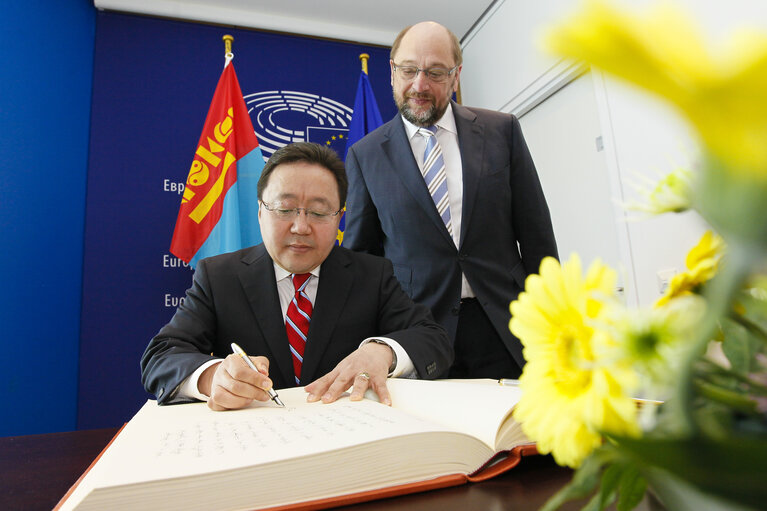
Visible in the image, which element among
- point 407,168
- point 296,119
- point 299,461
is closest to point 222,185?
point 296,119

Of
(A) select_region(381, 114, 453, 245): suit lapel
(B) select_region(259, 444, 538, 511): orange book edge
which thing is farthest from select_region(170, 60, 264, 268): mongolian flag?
(B) select_region(259, 444, 538, 511): orange book edge

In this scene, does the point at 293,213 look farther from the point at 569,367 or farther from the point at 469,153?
the point at 569,367

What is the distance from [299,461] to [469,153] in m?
1.52

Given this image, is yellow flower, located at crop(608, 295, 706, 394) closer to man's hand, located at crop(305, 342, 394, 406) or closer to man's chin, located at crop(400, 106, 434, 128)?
man's hand, located at crop(305, 342, 394, 406)

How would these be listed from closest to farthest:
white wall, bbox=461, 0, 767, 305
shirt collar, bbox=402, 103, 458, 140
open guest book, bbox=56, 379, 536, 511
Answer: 1. open guest book, bbox=56, 379, 536, 511
2. shirt collar, bbox=402, 103, 458, 140
3. white wall, bbox=461, 0, 767, 305

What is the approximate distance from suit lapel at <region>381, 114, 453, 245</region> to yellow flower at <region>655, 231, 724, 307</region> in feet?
5.01

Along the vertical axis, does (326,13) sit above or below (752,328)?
above

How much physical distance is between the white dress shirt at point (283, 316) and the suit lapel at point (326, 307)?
0.04 m

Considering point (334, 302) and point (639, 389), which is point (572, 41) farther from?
point (334, 302)

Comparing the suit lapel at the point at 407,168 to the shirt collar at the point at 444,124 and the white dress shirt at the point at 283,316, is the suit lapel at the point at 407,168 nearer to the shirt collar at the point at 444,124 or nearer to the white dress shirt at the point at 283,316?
the shirt collar at the point at 444,124

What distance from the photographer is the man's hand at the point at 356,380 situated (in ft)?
3.19

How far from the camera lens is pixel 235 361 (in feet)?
3.16

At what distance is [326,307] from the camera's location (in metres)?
1.46

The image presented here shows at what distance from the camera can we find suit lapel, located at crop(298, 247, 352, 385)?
1365 millimetres
